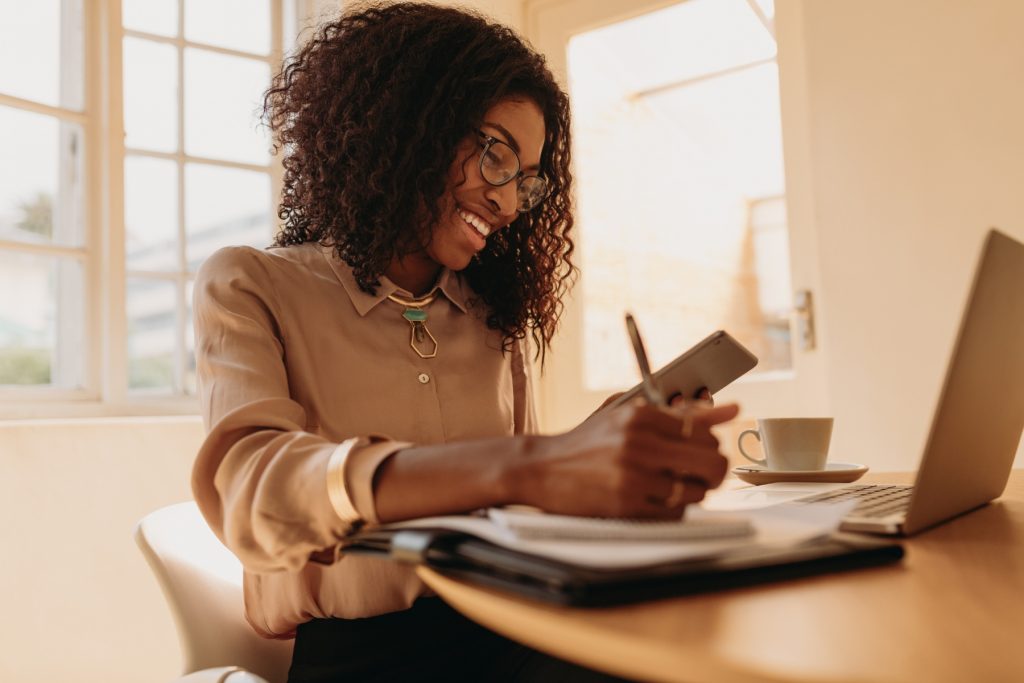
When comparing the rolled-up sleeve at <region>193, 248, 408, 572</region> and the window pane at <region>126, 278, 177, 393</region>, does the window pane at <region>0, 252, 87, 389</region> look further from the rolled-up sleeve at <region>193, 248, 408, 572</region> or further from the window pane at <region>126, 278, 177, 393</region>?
the rolled-up sleeve at <region>193, 248, 408, 572</region>

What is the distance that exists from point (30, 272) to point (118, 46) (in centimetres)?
67

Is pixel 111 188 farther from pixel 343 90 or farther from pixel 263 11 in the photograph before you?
pixel 343 90

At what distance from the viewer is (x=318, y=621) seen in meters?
0.98

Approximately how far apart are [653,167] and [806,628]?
3.18 meters

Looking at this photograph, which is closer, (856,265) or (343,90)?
(343,90)

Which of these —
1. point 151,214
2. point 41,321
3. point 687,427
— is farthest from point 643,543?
point 151,214

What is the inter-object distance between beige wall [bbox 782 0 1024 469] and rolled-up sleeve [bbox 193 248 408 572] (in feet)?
6.20

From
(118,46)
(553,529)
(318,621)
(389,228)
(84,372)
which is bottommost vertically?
(318,621)

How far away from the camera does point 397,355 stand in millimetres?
1143

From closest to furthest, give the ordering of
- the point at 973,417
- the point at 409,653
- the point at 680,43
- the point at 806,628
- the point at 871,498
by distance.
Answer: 1. the point at 806,628
2. the point at 973,417
3. the point at 871,498
4. the point at 409,653
5. the point at 680,43

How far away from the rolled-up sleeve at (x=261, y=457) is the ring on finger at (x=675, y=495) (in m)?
0.24

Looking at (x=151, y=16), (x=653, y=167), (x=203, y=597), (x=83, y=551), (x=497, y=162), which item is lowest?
(x=83, y=551)

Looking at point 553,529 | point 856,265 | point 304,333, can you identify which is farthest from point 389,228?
point 856,265

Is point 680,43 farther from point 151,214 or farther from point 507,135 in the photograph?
point 507,135
